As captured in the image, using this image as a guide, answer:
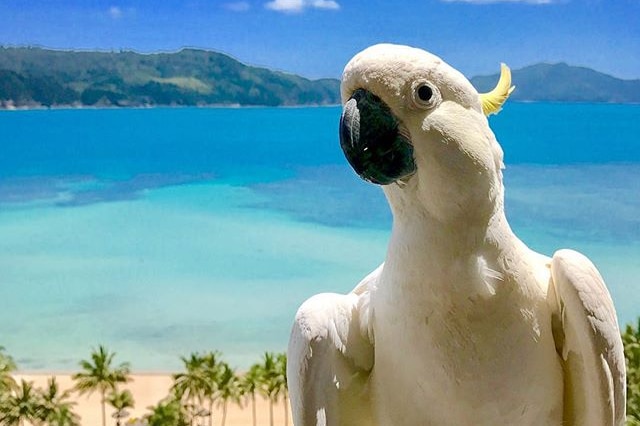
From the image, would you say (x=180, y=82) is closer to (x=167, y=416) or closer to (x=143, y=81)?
(x=143, y=81)

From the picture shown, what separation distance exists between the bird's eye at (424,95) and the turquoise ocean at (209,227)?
12369 millimetres

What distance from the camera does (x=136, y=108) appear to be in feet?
114

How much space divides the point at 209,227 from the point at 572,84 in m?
21.1

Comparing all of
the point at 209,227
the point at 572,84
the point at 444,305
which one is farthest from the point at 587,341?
the point at 572,84

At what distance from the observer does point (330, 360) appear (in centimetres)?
152

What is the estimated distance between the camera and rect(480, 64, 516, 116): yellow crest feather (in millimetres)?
1533

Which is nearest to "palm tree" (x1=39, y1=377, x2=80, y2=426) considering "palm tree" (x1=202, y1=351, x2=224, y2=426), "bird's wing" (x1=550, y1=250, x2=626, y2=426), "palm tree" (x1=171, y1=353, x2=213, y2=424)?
"palm tree" (x1=171, y1=353, x2=213, y2=424)

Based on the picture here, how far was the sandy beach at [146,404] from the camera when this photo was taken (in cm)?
1199

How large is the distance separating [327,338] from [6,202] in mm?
22064

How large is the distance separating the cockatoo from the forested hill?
2987 cm

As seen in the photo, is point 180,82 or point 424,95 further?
point 180,82

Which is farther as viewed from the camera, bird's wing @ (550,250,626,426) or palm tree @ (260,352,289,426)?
palm tree @ (260,352,289,426)

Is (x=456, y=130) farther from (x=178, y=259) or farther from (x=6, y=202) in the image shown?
(x=6, y=202)

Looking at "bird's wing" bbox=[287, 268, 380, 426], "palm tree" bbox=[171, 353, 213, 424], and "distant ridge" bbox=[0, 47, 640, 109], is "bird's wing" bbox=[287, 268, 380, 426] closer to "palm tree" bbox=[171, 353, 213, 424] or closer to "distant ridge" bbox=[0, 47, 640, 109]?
"palm tree" bbox=[171, 353, 213, 424]
